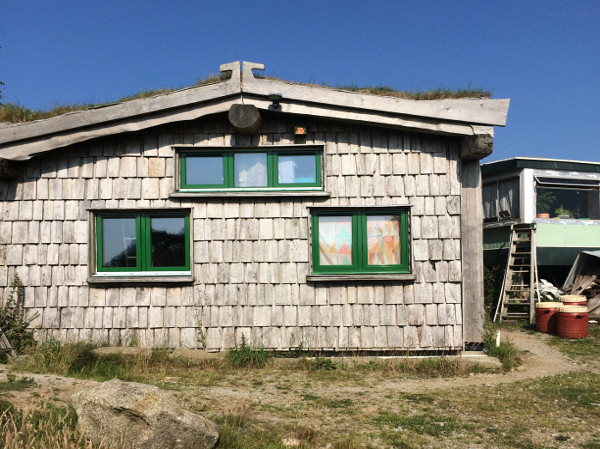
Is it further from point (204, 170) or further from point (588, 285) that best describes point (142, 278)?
point (588, 285)

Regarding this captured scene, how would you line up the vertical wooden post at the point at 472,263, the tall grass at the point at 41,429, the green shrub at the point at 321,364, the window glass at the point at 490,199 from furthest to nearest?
the window glass at the point at 490,199 < the vertical wooden post at the point at 472,263 < the green shrub at the point at 321,364 < the tall grass at the point at 41,429

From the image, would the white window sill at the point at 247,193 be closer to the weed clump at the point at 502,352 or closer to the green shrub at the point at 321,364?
the green shrub at the point at 321,364

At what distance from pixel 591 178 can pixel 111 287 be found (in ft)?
42.4

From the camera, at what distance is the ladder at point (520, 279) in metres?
11.2

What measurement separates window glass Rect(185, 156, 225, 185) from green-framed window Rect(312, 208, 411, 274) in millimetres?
1602

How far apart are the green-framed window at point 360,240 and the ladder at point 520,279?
541 cm

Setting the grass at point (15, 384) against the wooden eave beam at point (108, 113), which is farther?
the wooden eave beam at point (108, 113)

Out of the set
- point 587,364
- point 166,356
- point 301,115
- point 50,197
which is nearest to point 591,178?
point 587,364

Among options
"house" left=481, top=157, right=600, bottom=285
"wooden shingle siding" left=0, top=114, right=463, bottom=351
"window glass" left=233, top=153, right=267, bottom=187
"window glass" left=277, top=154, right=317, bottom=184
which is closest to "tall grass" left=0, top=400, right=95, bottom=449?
"wooden shingle siding" left=0, top=114, right=463, bottom=351

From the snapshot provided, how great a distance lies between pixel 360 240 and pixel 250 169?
6.58 ft

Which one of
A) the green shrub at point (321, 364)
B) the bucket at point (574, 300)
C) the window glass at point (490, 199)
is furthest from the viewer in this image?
the window glass at point (490, 199)

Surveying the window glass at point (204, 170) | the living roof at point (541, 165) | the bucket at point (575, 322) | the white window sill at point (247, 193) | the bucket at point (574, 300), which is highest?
the living roof at point (541, 165)

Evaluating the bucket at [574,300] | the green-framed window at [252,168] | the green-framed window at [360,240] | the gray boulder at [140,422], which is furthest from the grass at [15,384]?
the bucket at [574,300]

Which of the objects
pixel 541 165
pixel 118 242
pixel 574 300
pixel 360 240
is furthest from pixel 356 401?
pixel 541 165
